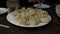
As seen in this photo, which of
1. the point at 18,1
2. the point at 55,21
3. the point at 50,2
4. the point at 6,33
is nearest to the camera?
the point at 6,33

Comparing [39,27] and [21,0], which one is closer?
[39,27]

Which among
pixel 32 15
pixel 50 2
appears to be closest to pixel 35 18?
pixel 32 15

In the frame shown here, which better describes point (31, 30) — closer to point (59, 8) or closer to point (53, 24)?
point (53, 24)

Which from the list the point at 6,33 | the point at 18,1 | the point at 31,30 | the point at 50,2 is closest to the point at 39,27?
the point at 31,30

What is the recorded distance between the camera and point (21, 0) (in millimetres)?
966

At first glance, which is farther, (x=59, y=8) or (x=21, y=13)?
(x=59, y=8)

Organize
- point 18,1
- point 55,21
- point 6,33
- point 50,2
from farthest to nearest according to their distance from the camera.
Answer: point 50,2, point 18,1, point 55,21, point 6,33

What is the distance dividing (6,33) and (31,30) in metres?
0.12

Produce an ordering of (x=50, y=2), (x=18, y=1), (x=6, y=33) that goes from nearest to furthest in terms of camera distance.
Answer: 1. (x=6, y=33)
2. (x=18, y=1)
3. (x=50, y=2)

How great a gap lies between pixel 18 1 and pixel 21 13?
0.55 feet

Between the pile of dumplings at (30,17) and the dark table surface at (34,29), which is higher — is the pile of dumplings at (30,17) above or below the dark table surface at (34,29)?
above

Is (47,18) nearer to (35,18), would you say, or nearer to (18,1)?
(35,18)

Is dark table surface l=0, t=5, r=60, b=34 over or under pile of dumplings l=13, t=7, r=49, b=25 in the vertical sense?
under

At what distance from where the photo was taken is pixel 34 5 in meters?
1.04
